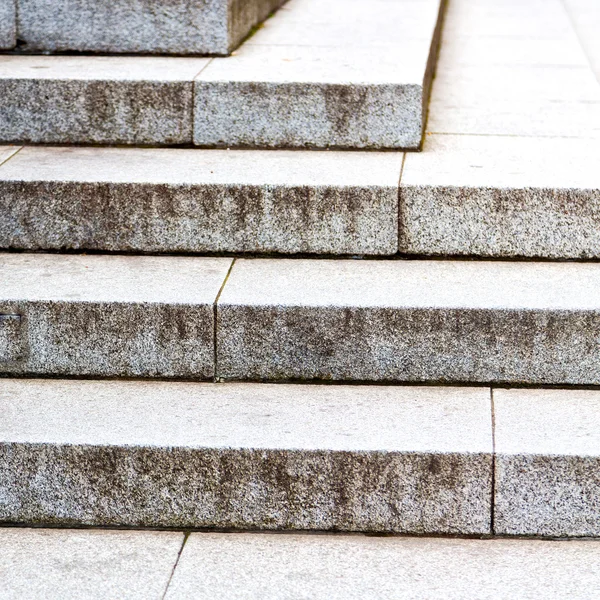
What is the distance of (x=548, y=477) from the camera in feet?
9.84

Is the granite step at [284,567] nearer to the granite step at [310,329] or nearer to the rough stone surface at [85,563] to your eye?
the rough stone surface at [85,563]

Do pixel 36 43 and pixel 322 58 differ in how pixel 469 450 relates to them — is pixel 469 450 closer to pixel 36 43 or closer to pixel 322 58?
pixel 322 58

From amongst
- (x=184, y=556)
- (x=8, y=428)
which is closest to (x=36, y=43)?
(x=8, y=428)

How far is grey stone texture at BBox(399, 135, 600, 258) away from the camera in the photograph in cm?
367

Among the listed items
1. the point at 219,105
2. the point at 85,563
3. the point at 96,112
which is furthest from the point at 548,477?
the point at 96,112

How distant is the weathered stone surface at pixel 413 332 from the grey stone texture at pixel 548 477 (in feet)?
0.94

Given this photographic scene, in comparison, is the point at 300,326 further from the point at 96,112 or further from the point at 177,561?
the point at 96,112

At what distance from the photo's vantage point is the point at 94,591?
281 centimetres

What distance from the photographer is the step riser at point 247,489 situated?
302 cm

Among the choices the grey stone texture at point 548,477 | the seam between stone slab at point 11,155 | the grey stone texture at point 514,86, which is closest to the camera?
the grey stone texture at point 548,477

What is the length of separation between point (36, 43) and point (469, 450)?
3185mm

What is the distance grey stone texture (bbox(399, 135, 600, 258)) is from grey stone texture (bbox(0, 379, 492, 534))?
782 millimetres

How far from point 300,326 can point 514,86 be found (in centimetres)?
248

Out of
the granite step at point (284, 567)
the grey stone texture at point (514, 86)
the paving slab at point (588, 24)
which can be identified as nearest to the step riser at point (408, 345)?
the granite step at point (284, 567)
